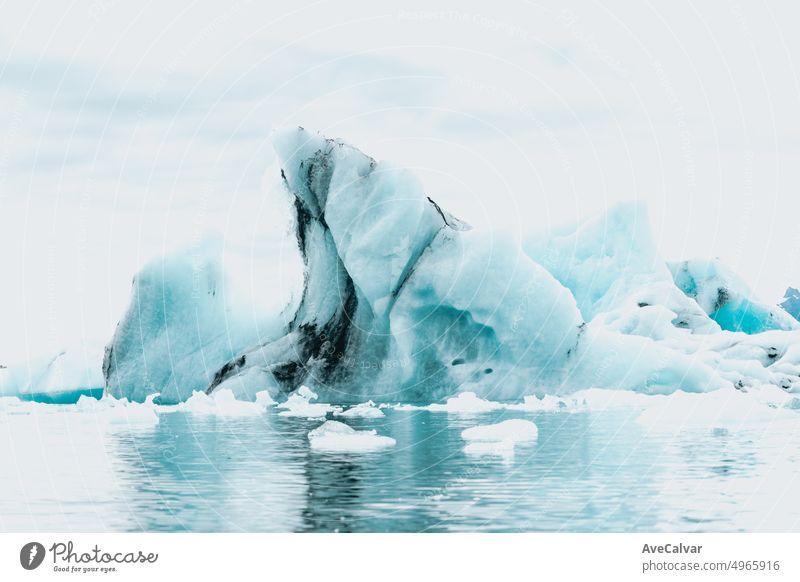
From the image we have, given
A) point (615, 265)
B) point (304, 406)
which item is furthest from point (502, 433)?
point (615, 265)

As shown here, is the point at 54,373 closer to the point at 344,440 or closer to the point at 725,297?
the point at 344,440

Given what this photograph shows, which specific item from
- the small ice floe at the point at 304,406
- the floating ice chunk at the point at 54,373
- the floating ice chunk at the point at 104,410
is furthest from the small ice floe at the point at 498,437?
the floating ice chunk at the point at 54,373

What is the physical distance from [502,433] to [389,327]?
10286mm

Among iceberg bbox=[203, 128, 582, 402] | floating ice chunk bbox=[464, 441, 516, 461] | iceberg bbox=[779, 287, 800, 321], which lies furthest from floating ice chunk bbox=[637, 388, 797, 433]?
iceberg bbox=[779, 287, 800, 321]

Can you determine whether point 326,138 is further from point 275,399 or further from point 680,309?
point 680,309

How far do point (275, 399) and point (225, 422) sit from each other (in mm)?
5143

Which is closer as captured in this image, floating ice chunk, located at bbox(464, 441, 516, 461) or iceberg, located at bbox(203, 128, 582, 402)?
floating ice chunk, located at bbox(464, 441, 516, 461)

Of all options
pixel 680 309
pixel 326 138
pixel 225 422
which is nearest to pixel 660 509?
pixel 225 422

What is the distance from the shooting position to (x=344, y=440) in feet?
50.5

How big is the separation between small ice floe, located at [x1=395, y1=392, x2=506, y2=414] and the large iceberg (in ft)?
2.29

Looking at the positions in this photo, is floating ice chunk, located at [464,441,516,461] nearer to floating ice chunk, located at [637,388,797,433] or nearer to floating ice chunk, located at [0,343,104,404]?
floating ice chunk, located at [637,388,797,433]

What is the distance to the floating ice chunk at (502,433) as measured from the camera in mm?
15602
